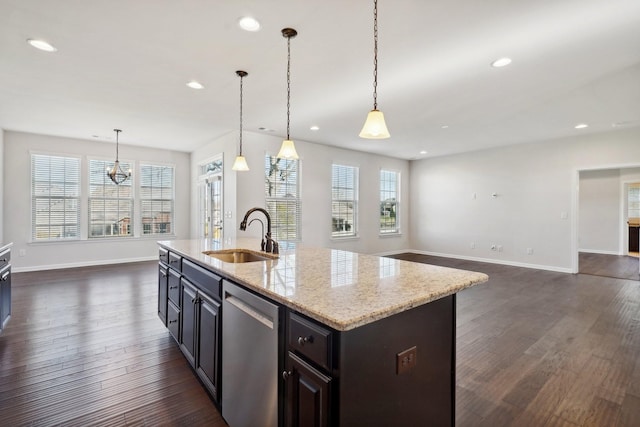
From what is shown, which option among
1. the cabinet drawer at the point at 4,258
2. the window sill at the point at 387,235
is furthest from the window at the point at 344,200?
the cabinet drawer at the point at 4,258

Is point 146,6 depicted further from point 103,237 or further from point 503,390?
point 103,237

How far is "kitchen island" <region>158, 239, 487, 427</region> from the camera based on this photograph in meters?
1.05

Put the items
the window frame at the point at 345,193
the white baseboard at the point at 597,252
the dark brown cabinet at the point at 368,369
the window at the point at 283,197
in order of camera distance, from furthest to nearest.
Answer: the white baseboard at the point at 597,252 → the window frame at the point at 345,193 → the window at the point at 283,197 → the dark brown cabinet at the point at 368,369

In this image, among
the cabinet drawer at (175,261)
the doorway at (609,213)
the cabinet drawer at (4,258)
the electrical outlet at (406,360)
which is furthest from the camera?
the doorway at (609,213)

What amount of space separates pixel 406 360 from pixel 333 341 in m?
0.42

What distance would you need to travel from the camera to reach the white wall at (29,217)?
5.75 metres

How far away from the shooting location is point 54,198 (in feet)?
20.3

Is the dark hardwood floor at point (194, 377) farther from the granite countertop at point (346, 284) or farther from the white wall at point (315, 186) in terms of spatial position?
the white wall at point (315, 186)

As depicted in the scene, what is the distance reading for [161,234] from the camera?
7406mm

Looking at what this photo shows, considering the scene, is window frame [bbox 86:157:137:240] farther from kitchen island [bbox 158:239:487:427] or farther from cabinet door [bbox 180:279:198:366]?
kitchen island [bbox 158:239:487:427]

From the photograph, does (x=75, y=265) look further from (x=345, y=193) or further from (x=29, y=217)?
(x=345, y=193)

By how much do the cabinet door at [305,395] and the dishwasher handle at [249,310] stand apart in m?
0.19

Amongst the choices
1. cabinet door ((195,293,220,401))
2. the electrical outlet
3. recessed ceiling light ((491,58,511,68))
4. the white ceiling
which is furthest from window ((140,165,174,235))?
the electrical outlet

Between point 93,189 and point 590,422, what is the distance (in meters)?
8.29
